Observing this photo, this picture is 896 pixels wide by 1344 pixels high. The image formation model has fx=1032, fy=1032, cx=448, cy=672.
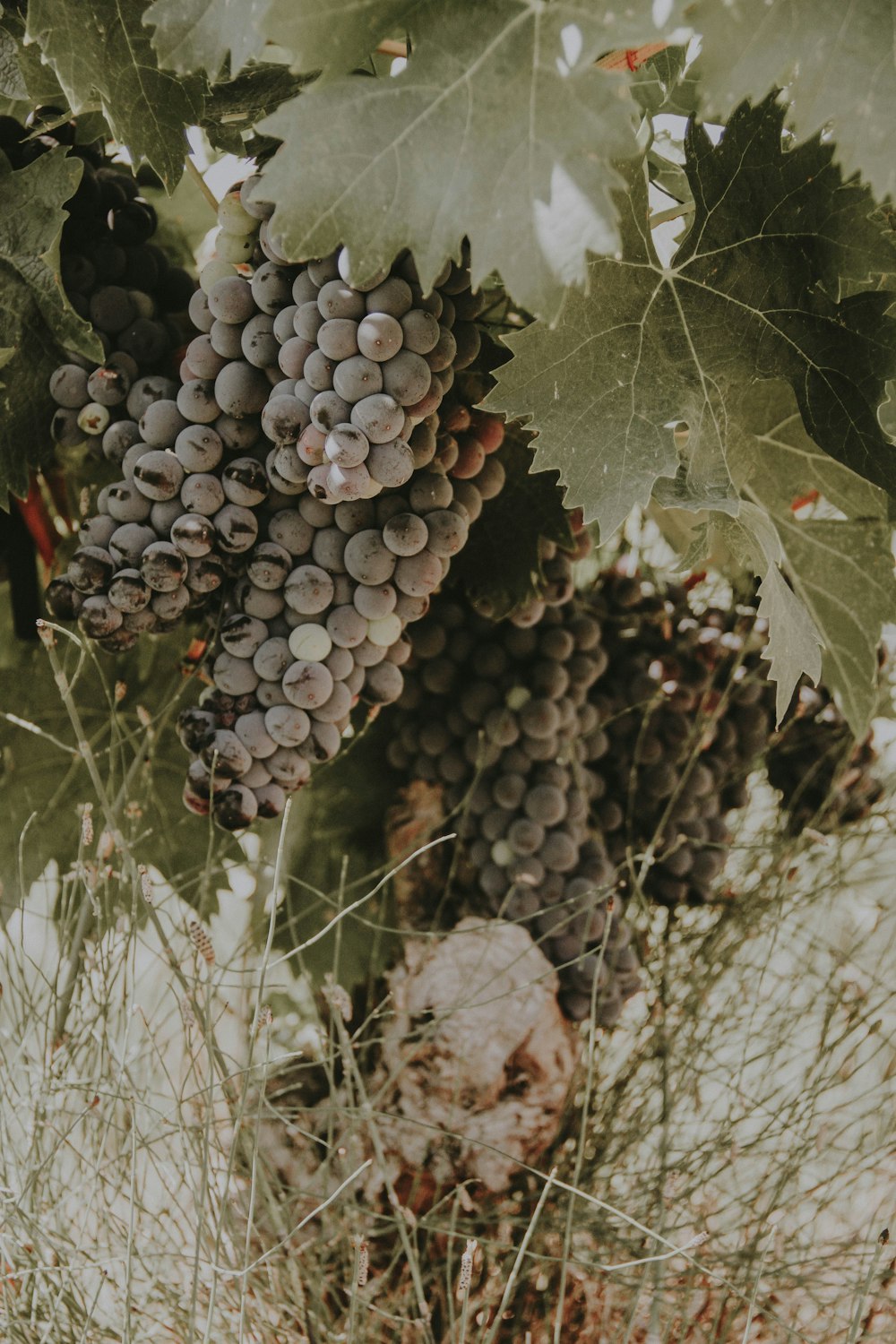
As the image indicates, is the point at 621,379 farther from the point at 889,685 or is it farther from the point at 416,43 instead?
the point at 889,685

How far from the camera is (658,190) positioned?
2.03ft

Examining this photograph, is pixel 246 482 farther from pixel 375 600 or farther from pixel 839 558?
pixel 839 558

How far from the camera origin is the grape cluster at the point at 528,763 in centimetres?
70

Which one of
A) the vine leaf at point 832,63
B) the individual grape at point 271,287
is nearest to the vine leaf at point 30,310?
the individual grape at point 271,287

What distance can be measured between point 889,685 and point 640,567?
8.8 inches

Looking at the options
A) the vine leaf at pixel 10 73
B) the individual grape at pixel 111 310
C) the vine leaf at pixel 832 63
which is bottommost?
the individual grape at pixel 111 310

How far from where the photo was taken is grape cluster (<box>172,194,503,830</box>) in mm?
454

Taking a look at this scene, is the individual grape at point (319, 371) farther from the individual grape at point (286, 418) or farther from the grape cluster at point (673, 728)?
the grape cluster at point (673, 728)

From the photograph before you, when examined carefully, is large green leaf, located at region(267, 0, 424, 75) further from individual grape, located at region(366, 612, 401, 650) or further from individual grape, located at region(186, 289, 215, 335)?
individual grape, located at region(366, 612, 401, 650)

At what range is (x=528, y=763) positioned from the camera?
0.71 m

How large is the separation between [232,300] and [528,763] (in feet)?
1.20

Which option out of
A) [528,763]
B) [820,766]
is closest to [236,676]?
[528,763]

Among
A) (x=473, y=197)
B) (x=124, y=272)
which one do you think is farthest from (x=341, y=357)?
(x=124, y=272)

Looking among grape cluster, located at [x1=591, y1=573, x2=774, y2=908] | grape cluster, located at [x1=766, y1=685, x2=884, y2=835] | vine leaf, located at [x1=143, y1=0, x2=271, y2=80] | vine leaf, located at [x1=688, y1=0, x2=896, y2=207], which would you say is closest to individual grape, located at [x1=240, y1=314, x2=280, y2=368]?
vine leaf, located at [x1=143, y1=0, x2=271, y2=80]
